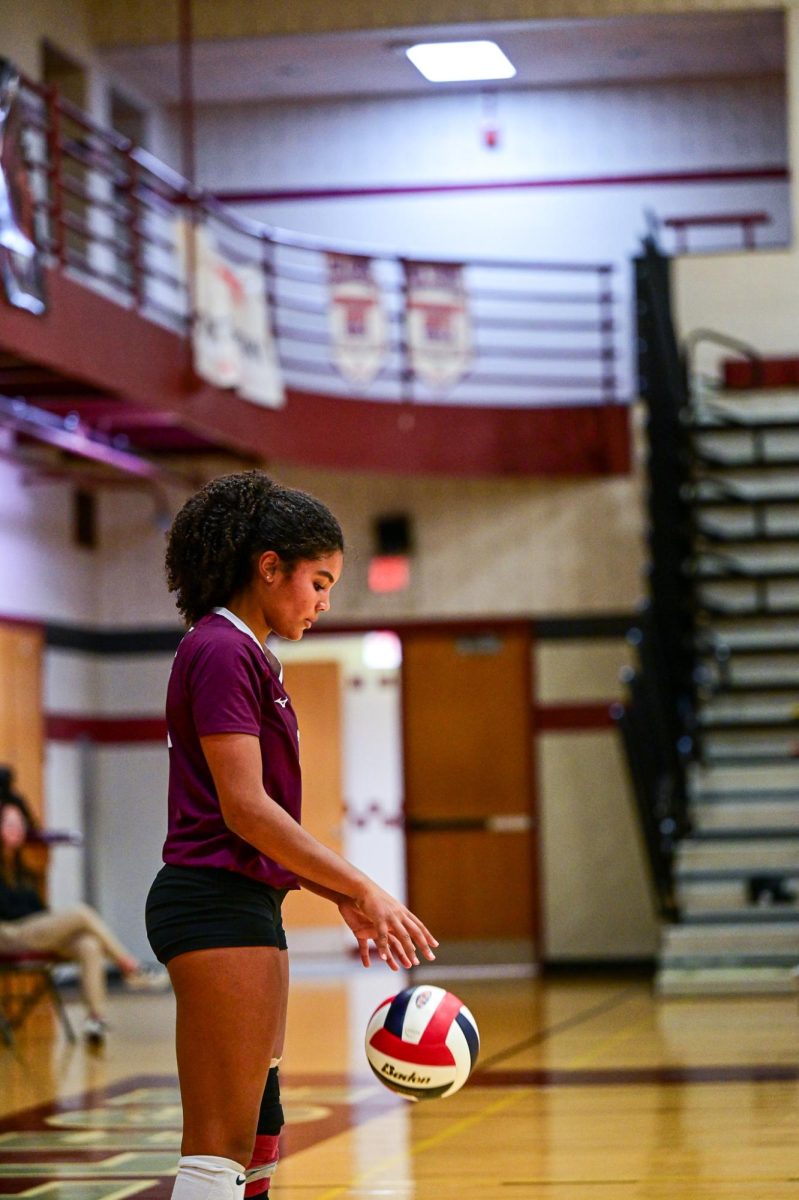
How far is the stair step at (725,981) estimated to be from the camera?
11.5 metres

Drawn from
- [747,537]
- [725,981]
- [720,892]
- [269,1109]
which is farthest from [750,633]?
[269,1109]

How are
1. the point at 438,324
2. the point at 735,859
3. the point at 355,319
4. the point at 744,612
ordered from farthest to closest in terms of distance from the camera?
the point at 438,324, the point at 355,319, the point at 744,612, the point at 735,859

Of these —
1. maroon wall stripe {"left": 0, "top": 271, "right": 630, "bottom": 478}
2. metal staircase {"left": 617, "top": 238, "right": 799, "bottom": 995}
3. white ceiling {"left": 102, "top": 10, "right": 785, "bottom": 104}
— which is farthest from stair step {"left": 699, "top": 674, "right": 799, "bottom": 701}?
white ceiling {"left": 102, "top": 10, "right": 785, "bottom": 104}

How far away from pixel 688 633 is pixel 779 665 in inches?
32.3

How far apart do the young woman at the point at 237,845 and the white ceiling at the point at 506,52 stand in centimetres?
1277

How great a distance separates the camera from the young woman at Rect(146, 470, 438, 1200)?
3.04 meters

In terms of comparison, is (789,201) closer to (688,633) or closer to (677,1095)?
(688,633)

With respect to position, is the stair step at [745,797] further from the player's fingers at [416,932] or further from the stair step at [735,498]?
the player's fingers at [416,932]

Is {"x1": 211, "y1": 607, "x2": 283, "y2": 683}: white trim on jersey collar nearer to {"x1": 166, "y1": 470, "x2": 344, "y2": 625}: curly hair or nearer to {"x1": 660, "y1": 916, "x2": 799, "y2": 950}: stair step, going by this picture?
{"x1": 166, "y1": 470, "x2": 344, "y2": 625}: curly hair

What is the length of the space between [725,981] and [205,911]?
8.98 metres

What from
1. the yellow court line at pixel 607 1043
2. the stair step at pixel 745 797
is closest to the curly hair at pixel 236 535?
the yellow court line at pixel 607 1043

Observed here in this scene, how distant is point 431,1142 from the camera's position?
6.45 meters

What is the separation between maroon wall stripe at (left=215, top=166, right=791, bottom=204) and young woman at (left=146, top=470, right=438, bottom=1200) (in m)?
13.8

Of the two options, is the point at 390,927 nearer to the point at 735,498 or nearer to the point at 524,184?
the point at 735,498
